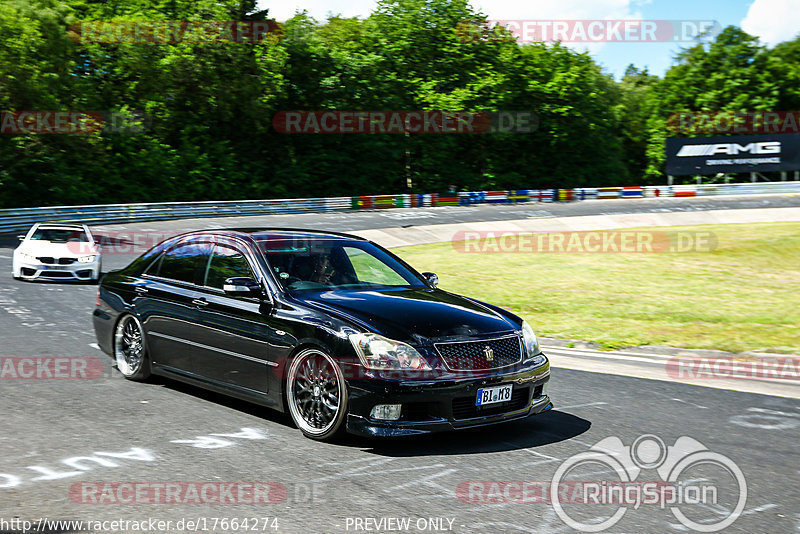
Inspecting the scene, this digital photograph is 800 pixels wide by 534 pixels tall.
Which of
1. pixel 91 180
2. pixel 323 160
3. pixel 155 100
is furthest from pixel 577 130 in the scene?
pixel 91 180

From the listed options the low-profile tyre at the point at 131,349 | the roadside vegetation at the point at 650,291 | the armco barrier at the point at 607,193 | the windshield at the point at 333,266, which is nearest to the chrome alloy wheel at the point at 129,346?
the low-profile tyre at the point at 131,349

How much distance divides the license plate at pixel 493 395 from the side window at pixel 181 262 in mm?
3000

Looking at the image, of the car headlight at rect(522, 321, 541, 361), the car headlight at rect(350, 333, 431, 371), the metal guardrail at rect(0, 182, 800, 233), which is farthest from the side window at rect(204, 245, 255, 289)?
the metal guardrail at rect(0, 182, 800, 233)

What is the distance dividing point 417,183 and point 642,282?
4163cm

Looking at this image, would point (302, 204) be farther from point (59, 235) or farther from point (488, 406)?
point (488, 406)

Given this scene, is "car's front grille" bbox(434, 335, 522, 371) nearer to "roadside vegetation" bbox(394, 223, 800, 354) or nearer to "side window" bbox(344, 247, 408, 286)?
"side window" bbox(344, 247, 408, 286)

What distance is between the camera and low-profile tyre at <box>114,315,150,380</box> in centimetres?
798

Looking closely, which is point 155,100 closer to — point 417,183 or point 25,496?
point 417,183

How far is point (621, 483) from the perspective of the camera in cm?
529

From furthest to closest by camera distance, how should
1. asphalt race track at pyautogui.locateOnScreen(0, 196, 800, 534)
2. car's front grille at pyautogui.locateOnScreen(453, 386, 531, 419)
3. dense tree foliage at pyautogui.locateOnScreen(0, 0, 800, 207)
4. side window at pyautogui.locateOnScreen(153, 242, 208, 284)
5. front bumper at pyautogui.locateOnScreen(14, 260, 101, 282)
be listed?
dense tree foliage at pyautogui.locateOnScreen(0, 0, 800, 207)
front bumper at pyautogui.locateOnScreen(14, 260, 101, 282)
side window at pyautogui.locateOnScreen(153, 242, 208, 284)
car's front grille at pyautogui.locateOnScreen(453, 386, 531, 419)
asphalt race track at pyautogui.locateOnScreen(0, 196, 800, 534)

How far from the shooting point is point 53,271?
17.2 meters

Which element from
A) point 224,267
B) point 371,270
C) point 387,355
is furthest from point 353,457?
point 224,267

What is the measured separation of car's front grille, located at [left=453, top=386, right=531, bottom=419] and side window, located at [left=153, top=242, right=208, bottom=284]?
2.93 m

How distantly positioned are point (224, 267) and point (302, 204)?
35.5 m
